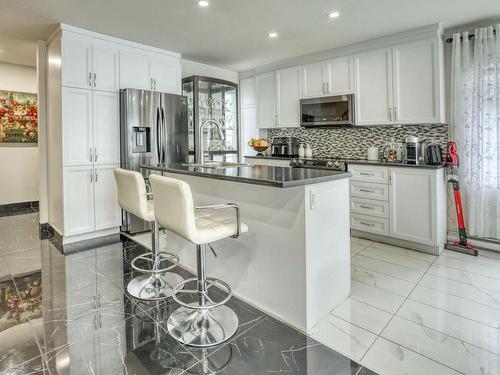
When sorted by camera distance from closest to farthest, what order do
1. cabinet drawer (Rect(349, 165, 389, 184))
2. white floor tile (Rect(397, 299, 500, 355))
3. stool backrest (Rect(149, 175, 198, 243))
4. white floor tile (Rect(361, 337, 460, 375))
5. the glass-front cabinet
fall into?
white floor tile (Rect(361, 337, 460, 375)) < stool backrest (Rect(149, 175, 198, 243)) < white floor tile (Rect(397, 299, 500, 355)) < cabinet drawer (Rect(349, 165, 389, 184)) < the glass-front cabinet

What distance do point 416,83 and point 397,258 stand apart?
2070mm

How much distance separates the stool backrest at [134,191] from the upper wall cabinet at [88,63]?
1.84 metres

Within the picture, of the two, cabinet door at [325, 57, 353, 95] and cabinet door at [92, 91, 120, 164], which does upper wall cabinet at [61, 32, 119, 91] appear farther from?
cabinet door at [325, 57, 353, 95]

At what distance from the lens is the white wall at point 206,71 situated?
510cm

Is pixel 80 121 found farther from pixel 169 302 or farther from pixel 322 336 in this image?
pixel 322 336

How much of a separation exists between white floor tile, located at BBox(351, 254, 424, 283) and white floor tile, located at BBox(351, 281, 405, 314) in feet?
1.37

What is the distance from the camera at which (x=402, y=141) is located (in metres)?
A: 4.18

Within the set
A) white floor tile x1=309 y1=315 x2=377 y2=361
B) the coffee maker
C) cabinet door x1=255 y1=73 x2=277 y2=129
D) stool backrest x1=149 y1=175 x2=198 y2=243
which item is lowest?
white floor tile x1=309 y1=315 x2=377 y2=361

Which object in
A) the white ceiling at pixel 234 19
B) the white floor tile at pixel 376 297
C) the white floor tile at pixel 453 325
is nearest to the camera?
the white floor tile at pixel 453 325

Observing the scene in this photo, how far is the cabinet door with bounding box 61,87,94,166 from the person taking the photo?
369cm

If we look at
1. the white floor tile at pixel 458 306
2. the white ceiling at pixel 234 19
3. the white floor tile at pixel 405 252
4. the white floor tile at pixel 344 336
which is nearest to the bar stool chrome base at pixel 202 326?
the white floor tile at pixel 344 336

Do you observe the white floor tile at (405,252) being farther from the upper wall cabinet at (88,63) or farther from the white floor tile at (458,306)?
the upper wall cabinet at (88,63)

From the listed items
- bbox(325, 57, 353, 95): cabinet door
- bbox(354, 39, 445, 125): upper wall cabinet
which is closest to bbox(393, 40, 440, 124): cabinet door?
bbox(354, 39, 445, 125): upper wall cabinet

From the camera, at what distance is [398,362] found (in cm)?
175
